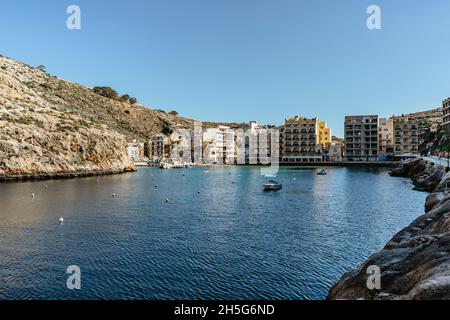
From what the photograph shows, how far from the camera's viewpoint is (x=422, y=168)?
128 m

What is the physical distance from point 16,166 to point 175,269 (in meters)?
112

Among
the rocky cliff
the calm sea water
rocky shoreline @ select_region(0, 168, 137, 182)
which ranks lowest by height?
the calm sea water

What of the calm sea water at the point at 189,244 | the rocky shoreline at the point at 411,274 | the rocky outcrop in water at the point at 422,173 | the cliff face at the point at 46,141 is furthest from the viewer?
the cliff face at the point at 46,141

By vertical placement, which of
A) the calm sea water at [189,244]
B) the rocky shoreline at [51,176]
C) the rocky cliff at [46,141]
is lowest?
the calm sea water at [189,244]

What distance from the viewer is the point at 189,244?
39.3 m

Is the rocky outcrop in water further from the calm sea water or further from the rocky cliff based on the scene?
the rocky cliff

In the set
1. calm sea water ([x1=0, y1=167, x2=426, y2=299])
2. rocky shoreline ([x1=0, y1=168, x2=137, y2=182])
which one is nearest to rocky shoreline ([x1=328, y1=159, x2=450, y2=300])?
calm sea water ([x1=0, y1=167, x2=426, y2=299])

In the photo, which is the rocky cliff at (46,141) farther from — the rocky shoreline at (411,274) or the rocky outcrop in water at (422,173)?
the rocky shoreline at (411,274)

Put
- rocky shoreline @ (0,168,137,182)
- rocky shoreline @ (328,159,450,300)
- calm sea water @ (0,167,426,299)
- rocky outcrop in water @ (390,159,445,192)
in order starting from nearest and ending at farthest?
rocky shoreline @ (328,159,450,300), calm sea water @ (0,167,426,299), rocky outcrop in water @ (390,159,445,192), rocky shoreline @ (0,168,137,182)

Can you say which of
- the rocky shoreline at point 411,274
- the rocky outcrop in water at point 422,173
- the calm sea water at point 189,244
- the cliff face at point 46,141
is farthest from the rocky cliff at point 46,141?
the rocky shoreline at point 411,274

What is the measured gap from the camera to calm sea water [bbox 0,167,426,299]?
89.5 feet

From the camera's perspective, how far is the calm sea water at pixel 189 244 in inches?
1073

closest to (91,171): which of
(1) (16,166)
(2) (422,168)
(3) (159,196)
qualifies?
(1) (16,166)

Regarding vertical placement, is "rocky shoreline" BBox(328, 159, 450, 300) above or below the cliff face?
below
